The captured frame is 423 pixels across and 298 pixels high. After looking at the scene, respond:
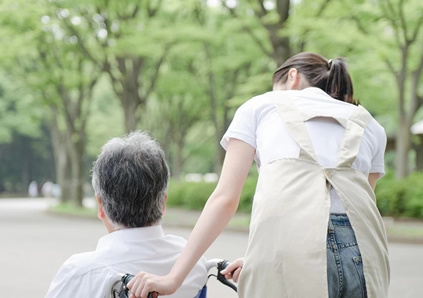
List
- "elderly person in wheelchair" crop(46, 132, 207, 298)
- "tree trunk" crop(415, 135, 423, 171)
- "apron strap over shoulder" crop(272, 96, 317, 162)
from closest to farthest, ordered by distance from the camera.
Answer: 1. "apron strap over shoulder" crop(272, 96, 317, 162)
2. "elderly person in wheelchair" crop(46, 132, 207, 298)
3. "tree trunk" crop(415, 135, 423, 171)

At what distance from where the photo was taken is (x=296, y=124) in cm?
189

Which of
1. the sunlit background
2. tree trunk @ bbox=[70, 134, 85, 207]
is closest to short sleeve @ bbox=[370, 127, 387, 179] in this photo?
the sunlit background

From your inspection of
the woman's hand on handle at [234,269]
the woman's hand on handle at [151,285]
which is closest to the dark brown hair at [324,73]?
the woman's hand on handle at [234,269]

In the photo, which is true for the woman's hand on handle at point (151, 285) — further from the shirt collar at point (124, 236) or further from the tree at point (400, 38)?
the tree at point (400, 38)

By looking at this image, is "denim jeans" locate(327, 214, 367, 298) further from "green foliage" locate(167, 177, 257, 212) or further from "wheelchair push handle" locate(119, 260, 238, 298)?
"green foliage" locate(167, 177, 257, 212)

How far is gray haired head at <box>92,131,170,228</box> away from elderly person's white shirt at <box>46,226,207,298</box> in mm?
49

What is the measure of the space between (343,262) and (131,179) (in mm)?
683

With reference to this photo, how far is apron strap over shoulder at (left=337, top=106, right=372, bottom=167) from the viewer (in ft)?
6.14

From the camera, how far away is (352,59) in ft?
68.1

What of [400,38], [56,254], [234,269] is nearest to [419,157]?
[400,38]

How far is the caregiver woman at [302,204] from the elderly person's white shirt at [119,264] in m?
0.28

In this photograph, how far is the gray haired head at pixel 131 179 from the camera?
6.94 feet

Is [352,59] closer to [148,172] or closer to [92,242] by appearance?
[92,242]

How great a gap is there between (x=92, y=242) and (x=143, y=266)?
1050cm
